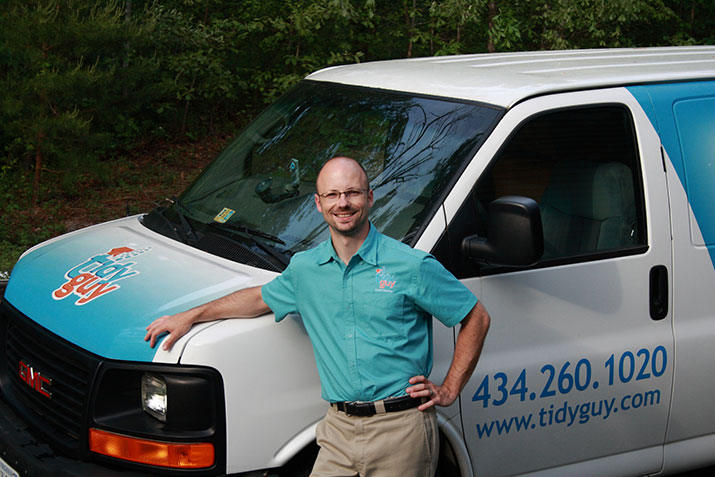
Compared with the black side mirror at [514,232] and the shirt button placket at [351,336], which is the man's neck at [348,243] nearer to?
the shirt button placket at [351,336]

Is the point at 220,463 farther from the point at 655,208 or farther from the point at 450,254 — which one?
the point at 655,208

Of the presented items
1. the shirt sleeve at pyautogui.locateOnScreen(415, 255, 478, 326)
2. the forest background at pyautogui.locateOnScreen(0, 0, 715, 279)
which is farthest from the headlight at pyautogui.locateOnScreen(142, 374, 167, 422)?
the forest background at pyautogui.locateOnScreen(0, 0, 715, 279)

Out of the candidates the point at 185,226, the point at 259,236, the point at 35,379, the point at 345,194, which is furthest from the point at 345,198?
the point at 35,379

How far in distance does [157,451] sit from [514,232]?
4.67ft

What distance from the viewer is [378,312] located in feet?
9.71

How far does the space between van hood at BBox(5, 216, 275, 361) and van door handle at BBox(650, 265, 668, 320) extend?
1579 mm

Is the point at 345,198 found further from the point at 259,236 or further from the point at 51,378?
the point at 51,378

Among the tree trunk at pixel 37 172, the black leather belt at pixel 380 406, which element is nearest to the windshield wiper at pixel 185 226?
the black leather belt at pixel 380 406

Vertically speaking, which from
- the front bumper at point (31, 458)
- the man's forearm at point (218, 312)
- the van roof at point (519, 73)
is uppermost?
the van roof at point (519, 73)

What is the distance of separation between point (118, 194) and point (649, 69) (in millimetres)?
8795

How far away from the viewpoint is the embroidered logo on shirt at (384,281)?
296 cm

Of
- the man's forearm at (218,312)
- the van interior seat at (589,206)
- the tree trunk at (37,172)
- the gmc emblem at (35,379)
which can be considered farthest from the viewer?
the tree trunk at (37,172)

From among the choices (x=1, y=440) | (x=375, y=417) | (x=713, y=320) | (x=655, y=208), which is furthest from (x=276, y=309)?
(x=713, y=320)

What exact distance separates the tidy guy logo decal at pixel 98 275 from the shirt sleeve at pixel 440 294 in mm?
1231
